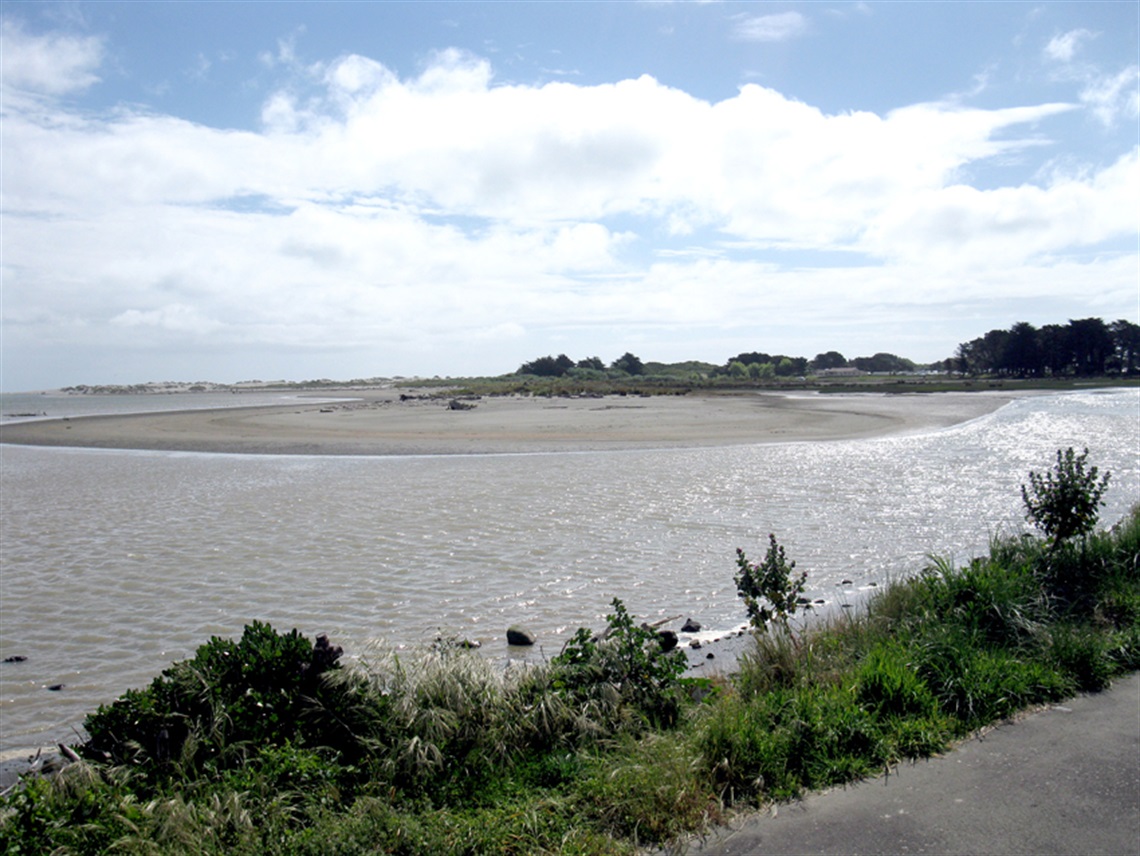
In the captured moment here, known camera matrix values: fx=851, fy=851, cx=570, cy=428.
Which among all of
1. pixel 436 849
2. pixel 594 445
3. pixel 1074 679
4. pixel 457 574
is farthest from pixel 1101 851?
pixel 594 445

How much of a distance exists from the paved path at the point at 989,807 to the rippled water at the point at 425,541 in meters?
4.65

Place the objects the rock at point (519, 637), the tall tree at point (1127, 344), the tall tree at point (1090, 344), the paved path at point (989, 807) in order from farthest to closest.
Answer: the tall tree at point (1127, 344) < the tall tree at point (1090, 344) < the rock at point (519, 637) < the paved path at point (989, 807)

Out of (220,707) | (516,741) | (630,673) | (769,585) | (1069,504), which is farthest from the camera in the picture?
(1069,504)

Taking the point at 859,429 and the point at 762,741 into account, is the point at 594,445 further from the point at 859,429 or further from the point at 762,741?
the point at 762,741

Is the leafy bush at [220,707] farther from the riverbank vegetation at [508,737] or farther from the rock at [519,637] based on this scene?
the rock at [519,637]

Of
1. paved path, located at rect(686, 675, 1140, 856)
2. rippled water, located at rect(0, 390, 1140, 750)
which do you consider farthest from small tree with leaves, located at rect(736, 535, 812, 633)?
rippled water, located at rect(0, 390, 1140, 750)

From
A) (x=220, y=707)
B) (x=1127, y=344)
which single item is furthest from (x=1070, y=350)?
(x=220, y=707)

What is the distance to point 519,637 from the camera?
8930 millimetres

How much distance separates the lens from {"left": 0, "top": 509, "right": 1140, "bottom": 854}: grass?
3.97 m

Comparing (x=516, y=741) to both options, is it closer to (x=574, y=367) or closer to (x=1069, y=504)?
(x=1069, y=504)

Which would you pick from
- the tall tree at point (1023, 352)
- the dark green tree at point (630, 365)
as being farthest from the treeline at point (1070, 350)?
the dark green tree at point (630, 365)

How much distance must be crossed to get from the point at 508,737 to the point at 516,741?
2.1 inches

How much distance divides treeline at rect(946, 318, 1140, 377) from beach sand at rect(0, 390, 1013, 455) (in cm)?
7259

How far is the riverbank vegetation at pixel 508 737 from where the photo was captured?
398cm
